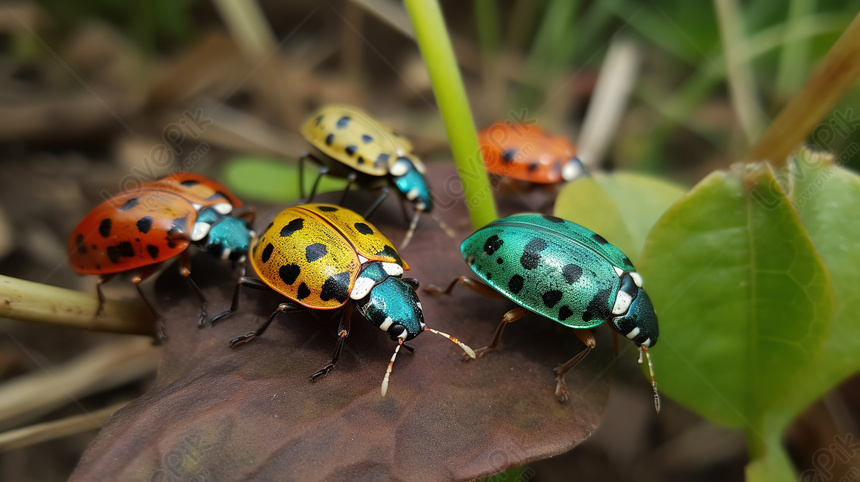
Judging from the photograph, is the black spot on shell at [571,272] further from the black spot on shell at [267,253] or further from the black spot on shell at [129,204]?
the black spot on shell at [129,204]

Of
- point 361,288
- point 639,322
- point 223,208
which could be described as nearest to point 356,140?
point 223,208

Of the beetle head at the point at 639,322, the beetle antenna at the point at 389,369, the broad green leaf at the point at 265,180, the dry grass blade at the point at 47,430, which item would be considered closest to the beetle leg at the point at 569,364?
the beetle head at the point at 639,322

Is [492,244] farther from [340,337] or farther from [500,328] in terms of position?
[340,337]

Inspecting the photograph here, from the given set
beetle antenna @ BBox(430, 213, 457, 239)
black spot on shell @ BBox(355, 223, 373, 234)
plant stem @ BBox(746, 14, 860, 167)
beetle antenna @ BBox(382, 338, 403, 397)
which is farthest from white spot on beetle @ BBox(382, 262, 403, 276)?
plant stem @ BBox(746, 14, 860, 167)

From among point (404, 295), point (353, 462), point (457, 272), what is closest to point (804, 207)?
point (457, 272)

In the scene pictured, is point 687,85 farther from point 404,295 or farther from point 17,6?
point 17,6
